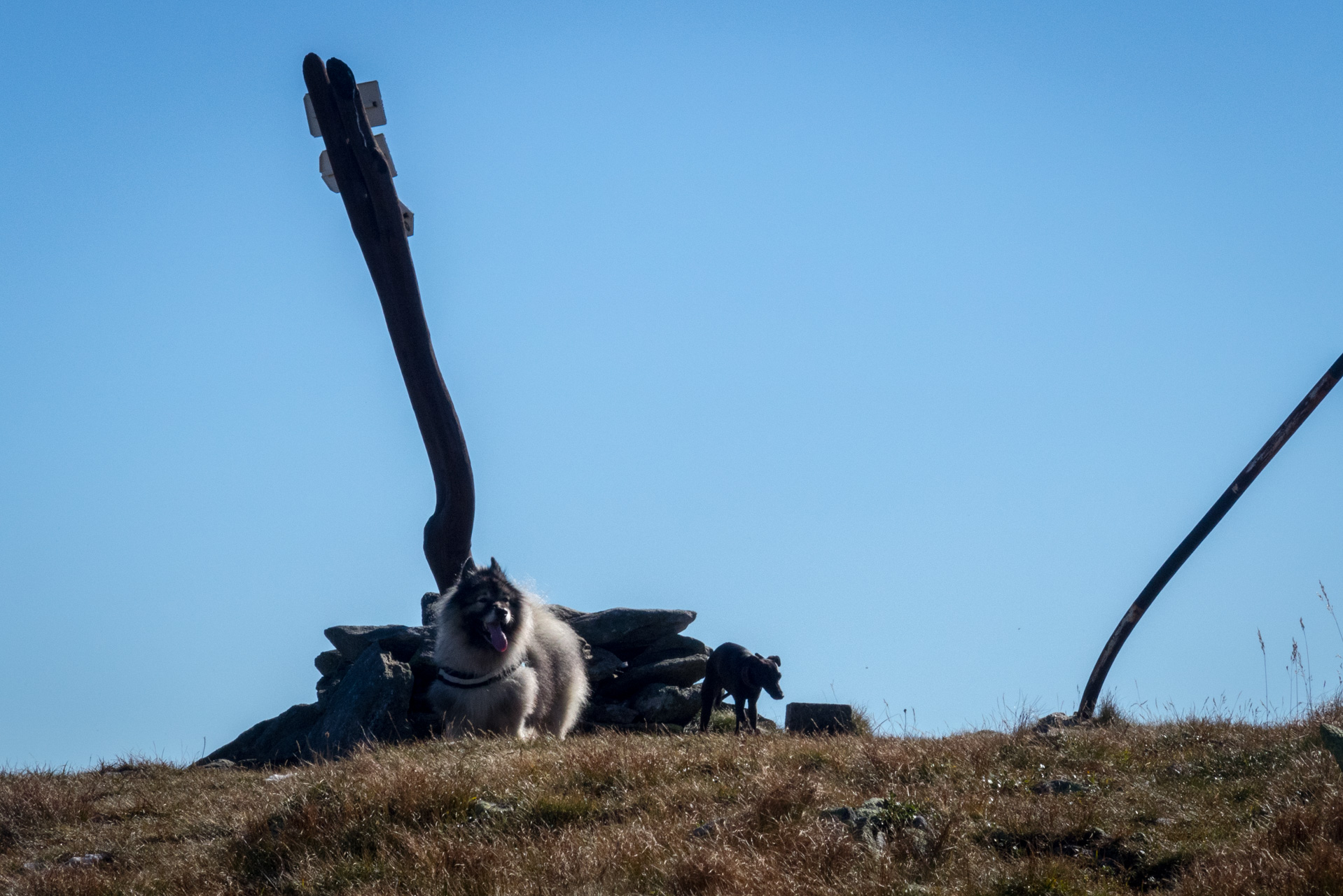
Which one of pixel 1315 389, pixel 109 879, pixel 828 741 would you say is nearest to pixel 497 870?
pixel 109 879

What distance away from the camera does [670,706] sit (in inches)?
613

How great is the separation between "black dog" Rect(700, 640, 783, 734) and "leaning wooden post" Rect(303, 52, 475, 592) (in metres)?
4.54

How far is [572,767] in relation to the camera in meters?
8.67

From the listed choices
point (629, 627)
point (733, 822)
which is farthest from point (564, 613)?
point (733, 822)

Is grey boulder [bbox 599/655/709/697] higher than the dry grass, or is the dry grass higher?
grey boulder [bbox 599/655/709/697]

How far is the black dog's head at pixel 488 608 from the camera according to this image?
13.4m

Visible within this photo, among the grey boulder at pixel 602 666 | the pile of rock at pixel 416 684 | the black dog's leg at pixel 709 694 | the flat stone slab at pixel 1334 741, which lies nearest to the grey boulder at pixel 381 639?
the pile of rock at pixel 416 684

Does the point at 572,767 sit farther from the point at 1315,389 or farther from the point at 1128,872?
the point at 1315,389

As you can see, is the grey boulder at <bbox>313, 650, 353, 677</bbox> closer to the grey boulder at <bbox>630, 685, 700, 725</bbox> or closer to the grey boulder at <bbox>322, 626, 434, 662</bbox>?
the grey boulder at <bbox>322, 626, 434, 662</bbox>

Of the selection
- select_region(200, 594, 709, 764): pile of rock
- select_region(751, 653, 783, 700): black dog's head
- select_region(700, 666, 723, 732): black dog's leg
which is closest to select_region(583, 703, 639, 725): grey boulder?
select_region(200, 594, 709, 764): pile of rock

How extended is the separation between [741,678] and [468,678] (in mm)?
3367

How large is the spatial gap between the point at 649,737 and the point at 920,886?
5512 millimetres

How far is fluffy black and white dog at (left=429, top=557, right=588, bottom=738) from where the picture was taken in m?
13.1

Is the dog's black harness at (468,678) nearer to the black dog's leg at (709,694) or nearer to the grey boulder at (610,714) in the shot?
the grey boulder at (610,714)
